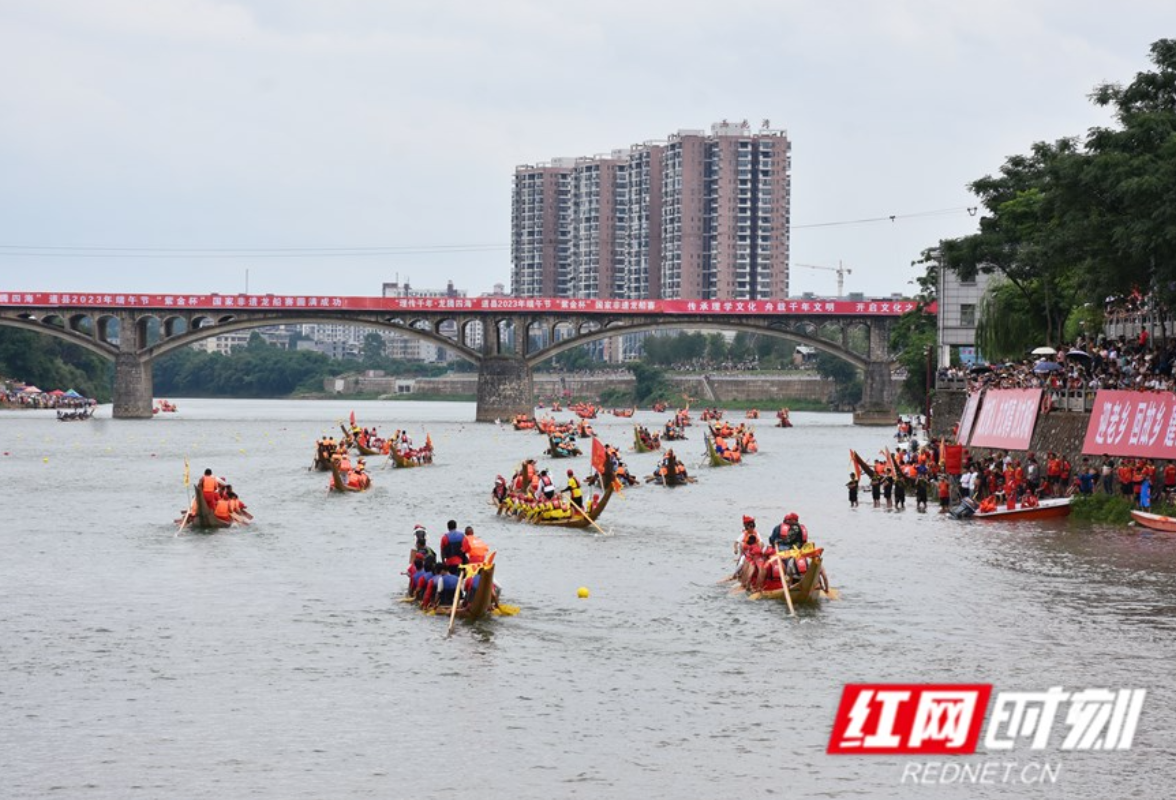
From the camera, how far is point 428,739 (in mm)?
24297

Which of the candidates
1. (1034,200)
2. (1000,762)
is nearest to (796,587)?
(1000,762)

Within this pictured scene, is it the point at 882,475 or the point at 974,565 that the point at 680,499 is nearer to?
the point at 882,475

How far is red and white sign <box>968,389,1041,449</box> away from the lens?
55.7 m

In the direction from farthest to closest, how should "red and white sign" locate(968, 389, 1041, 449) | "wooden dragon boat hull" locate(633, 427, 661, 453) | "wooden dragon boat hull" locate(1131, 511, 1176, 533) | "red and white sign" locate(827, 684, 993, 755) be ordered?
"wooden dragon boat hull" locate(633, 427, 661, 453) < "red and white sign" locate(968, 389, 1041, 449) < "wooden dragon boat hull" locate(1131, 511, 1176, 533) < "red and white sign" locate(827, 684, 993, 755)

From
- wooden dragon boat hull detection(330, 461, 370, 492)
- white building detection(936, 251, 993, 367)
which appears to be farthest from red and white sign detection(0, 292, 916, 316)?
wooden dragon boat hull detection(330, 461, 370, 492)

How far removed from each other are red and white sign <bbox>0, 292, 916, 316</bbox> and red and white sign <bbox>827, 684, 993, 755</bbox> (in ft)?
365

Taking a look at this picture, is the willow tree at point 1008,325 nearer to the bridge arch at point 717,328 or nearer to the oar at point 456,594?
the bridge arch at point 717,328

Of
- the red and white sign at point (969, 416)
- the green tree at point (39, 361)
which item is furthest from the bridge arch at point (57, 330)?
the red and white sign at point (969, 416)

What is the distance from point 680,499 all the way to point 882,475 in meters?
9.23

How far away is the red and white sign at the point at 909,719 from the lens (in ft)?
78.1

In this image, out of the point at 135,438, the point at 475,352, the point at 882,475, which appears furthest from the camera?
the point at 475,352

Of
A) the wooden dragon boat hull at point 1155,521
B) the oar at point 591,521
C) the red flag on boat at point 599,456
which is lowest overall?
the oar at point 591,521

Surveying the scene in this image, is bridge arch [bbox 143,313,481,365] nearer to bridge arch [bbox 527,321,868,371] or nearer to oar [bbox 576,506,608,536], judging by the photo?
bridge arch [bbox 527,321,868,371]

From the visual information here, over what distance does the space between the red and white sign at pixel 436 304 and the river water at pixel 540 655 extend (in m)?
82.6
